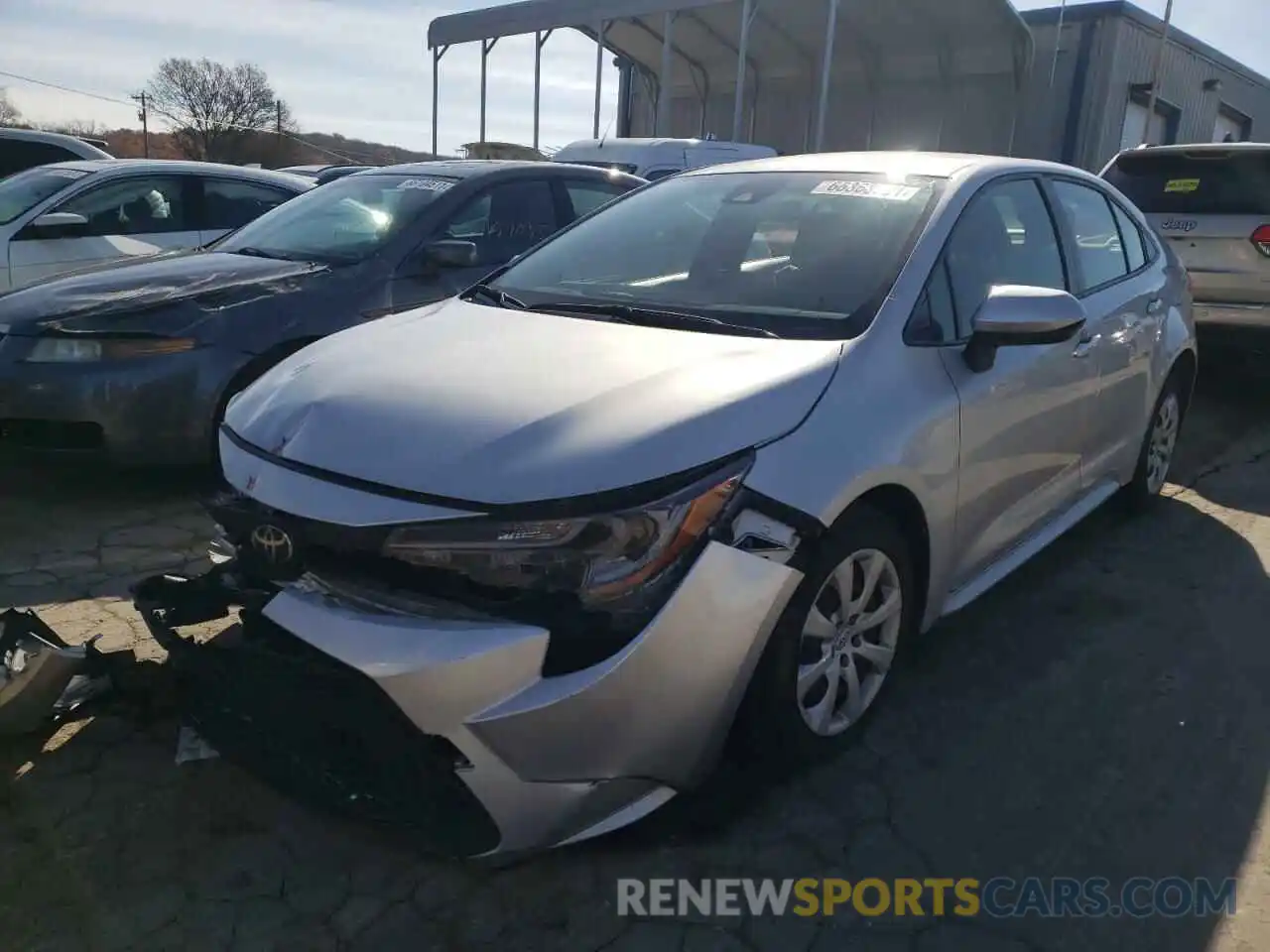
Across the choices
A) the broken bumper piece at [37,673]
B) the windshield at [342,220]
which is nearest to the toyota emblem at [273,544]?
the broken bumper piece at [37,673]

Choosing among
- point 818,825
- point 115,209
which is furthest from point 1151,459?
point 115,209

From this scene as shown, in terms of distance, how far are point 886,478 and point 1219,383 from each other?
672cm

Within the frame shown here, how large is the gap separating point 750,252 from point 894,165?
61cm

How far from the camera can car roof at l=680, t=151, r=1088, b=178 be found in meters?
3.20

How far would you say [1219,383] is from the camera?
777cm

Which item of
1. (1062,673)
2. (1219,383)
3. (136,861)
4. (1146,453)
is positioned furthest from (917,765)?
(1219,383)

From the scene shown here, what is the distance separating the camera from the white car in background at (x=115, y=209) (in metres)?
6.32

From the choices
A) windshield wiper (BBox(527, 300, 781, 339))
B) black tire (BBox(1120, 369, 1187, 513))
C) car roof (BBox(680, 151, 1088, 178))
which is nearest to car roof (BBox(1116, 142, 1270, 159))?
black tire (BBox(1120, 369, 1187, 513))

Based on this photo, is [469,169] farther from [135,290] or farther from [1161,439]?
[1161,439]

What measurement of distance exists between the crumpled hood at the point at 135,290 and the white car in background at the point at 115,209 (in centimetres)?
183

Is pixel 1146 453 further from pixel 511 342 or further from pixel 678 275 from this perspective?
pixel 511 342

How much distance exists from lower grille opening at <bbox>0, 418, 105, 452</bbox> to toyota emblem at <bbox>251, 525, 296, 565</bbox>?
7.74 feet

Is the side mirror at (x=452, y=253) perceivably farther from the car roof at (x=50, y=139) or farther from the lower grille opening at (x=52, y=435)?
the car roof at (x=50, y=139)

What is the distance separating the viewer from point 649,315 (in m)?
2.81
